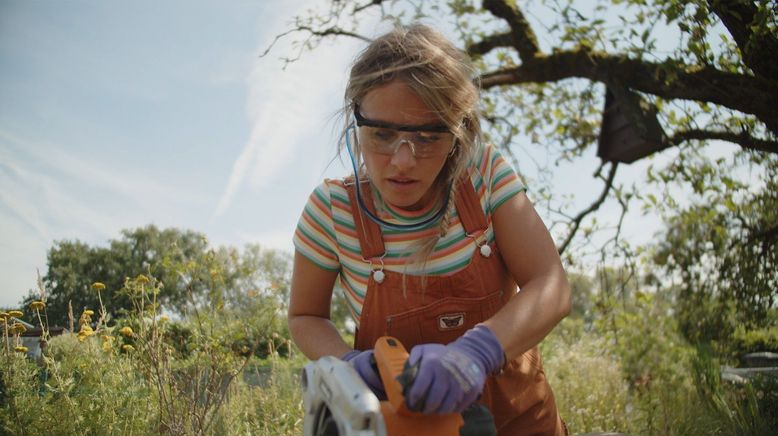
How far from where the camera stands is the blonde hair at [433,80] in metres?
1.69

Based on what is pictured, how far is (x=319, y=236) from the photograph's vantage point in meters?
1.87

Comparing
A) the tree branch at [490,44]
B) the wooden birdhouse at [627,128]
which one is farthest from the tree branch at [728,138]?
the tree branch at [490,44]

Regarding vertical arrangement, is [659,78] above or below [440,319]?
above

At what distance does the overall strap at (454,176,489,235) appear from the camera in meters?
1.79

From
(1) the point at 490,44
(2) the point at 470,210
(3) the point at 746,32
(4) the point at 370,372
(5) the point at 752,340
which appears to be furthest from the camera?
(5) the point at 752,340

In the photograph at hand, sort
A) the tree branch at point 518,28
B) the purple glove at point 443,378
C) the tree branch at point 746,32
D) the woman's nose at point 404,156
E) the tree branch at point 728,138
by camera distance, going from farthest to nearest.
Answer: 1. the tree branch at point 518,28
2. the tree branch at point 728,138
3. the tree branch at point 746,32
4. the woman's nose at point 404,156
5. the purple glove at point 443,378

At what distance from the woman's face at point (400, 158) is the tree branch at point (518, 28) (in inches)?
160

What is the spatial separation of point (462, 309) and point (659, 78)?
3.30m

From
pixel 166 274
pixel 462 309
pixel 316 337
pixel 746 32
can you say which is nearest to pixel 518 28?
pixel 746 32

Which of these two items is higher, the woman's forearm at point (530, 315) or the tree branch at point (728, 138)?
the tree branch at point (728, 138)

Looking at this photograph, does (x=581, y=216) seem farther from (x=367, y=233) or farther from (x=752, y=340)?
(x=367, y=233)

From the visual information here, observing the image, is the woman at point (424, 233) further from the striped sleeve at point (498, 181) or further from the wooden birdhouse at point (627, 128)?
the wooden birdhouse at point (627, 128)

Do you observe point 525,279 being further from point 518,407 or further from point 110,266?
point 110,266

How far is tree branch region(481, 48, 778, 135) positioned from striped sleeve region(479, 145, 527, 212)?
92.3 inches
